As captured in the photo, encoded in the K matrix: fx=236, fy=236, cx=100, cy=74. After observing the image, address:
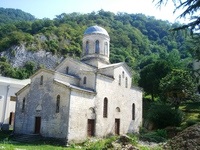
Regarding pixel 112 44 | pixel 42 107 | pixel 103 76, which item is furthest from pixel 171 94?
pixel 112 44

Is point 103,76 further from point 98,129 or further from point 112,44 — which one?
point 112,44

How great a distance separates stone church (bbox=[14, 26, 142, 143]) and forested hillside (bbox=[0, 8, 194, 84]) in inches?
925

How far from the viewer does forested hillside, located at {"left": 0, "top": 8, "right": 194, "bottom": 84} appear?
213 ft

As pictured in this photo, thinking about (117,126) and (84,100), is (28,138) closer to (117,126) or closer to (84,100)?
(84,100)

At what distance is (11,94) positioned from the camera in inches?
1275

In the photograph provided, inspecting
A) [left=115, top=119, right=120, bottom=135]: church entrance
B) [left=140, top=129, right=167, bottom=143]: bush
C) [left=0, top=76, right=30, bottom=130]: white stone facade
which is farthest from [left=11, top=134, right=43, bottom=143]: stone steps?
[left=140, top=129, right=167, bottom=143]: bush

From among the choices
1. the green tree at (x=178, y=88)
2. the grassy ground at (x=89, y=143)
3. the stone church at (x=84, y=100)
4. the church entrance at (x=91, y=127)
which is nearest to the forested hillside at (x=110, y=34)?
the grassy ground at (x=89, y=143)

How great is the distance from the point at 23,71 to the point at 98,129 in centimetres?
4250

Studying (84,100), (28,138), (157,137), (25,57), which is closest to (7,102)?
(28,138)

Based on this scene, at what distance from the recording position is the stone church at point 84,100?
20875 mm

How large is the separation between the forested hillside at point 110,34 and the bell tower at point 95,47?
23068mm

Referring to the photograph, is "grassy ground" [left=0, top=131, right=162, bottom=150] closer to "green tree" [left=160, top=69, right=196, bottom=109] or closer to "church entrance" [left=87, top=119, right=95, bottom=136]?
"church entrance" [left=87, top=119, right=95, bottom=136]

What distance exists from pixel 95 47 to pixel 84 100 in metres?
8.23

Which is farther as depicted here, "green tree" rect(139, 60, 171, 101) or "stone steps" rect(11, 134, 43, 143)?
"green tree" rect(139, 60, 171, 101)
